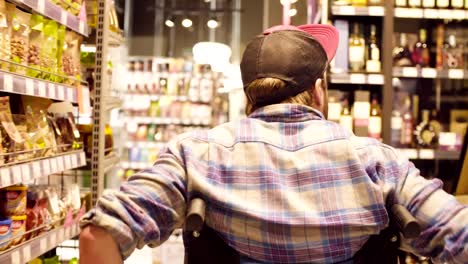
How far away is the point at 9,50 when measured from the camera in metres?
1.90

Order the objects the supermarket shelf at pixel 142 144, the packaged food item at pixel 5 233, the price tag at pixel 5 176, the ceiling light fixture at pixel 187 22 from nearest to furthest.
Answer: the price tag at pixel 5 176, the packaged food item at pixel 5 233, the supermarket shelf at pixel 142 144, the ceiling light fixture at pixel 187 22

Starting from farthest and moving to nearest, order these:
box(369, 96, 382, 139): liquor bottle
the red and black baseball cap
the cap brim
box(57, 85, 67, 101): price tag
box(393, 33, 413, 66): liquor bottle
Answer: box(393, 33, 413, 66): liquor bottle
box(369, 96, 382, 139): liquor bottle
box(57, 85, 67, 101): price tag
the cap brim
the red and black baseball cap

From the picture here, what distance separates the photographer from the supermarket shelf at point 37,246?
6.10 ft

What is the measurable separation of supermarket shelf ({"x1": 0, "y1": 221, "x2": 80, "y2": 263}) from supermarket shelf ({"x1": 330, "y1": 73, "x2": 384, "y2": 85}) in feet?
6.18

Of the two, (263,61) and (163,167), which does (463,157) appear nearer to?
(263,61)

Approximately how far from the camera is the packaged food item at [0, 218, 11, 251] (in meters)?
1.85

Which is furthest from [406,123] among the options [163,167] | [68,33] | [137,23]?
[137,23]

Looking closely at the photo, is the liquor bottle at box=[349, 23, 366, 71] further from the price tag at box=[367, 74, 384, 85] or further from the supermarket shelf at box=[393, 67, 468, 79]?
the supermarket shelf at box=[393, 67, 468, 79]

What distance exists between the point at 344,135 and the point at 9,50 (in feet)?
3.98

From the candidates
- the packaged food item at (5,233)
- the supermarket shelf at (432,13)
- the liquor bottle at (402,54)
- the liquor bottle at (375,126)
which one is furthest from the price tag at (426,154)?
the packaged food item at (5,233)

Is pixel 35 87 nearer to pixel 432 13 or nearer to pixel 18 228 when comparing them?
pixel 18 228

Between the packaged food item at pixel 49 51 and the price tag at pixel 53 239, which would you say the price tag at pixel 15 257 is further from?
the packaged food item at pixel 49 51

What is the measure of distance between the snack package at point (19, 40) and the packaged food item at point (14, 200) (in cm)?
42

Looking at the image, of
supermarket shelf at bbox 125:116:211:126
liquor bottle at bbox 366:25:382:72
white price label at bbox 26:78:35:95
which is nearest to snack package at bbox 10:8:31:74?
white price label at bbox 26:78:35:95
